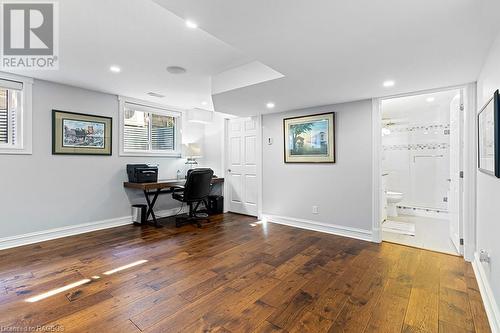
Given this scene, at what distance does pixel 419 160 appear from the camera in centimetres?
527

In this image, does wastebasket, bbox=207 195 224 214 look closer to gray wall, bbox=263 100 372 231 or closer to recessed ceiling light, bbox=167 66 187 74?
gray wall, bbox=263 100 372 231

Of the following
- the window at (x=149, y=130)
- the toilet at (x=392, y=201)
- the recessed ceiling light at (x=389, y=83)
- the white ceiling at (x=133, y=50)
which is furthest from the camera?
the toilet at (x=392, y=201)

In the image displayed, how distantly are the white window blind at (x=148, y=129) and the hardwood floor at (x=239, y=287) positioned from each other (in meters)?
1.94

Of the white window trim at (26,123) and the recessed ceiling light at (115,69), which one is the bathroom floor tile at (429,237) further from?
the white window trim at (26,123)

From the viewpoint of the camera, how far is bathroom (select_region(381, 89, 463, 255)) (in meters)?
4.14

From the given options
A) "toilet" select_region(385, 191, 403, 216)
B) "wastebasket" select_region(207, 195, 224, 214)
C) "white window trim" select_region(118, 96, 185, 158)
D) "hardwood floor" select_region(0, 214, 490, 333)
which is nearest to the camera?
"hardwood floor" select_region(0, 214, 490, 333)

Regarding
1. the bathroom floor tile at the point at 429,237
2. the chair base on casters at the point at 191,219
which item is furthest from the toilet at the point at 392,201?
the chair base on casters at the point at 191,219

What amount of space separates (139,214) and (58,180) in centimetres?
130

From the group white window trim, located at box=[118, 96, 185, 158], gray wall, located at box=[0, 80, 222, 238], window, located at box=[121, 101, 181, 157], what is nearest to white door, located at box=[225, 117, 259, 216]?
white window trim, located at box=[118, 96, 185, 158]

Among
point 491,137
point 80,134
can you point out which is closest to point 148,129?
point 80,134

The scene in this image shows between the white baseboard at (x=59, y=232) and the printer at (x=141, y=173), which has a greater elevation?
the printer at (x=141, y=173)

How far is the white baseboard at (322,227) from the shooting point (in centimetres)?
353

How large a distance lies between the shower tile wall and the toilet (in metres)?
0.65

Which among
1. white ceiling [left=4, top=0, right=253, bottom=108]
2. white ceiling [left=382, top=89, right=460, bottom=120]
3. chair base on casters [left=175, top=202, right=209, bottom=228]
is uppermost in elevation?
white ceiling [left=4, top=0, right=253, bottom=108]
